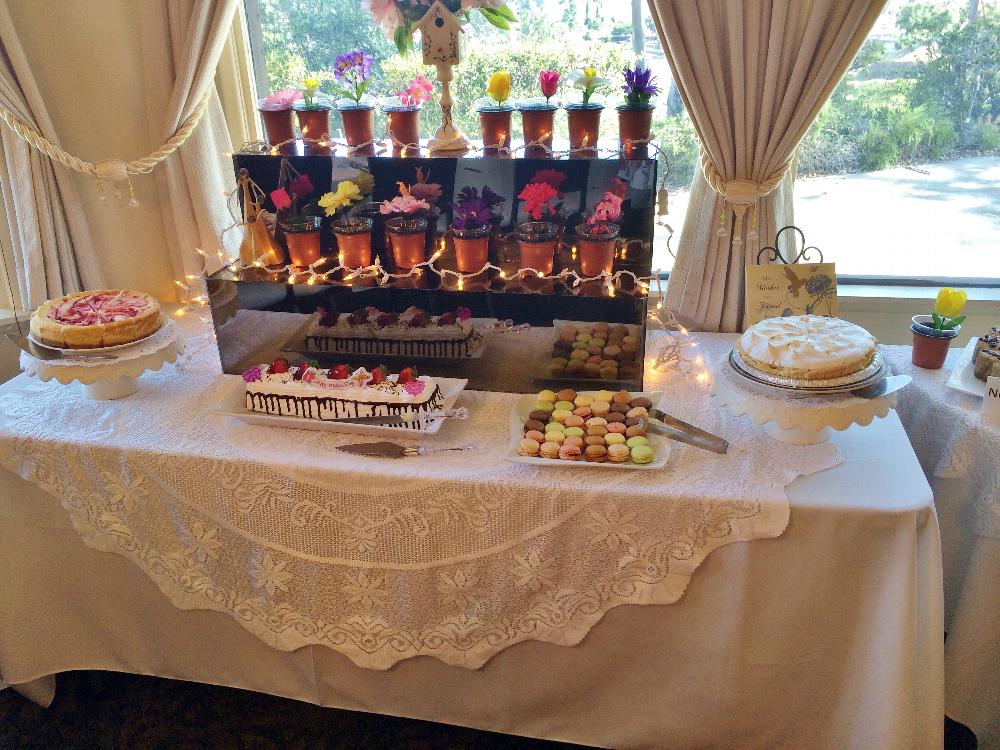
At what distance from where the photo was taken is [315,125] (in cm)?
189

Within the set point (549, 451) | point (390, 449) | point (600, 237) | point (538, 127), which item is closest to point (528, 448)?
point (549, 451)

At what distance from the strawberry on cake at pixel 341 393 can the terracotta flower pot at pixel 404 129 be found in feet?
1.65

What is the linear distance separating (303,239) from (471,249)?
1.24 ft

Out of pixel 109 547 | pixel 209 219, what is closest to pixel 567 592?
pixel 109 547

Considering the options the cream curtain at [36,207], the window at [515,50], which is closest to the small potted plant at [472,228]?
the window at [515,50]

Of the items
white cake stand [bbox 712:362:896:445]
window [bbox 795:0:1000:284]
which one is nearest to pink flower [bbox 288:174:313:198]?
white cake stand [bbox 712:362:896:445]

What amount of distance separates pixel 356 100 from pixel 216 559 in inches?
40.5

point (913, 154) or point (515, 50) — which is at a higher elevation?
point (515, 50)

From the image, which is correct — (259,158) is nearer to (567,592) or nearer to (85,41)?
(85,41)

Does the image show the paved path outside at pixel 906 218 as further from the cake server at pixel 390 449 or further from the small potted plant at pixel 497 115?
the cake server at pixel 390 449

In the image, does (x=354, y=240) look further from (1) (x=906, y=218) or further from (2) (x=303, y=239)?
(1) (x=906, y=218)

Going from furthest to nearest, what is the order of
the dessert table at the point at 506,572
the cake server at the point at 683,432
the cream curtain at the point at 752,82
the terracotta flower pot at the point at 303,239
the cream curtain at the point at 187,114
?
the cream curtain at the point at 187,114 < the terracotta flower pot at the point at 303,239 < the cream curtain at the point at 752,82 < the cake server at the point at 683,432 < the dessert table at the point at 506,572

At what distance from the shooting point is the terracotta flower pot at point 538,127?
175 cm

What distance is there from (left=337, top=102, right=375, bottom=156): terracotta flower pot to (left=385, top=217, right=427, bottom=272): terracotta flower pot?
179 mm
